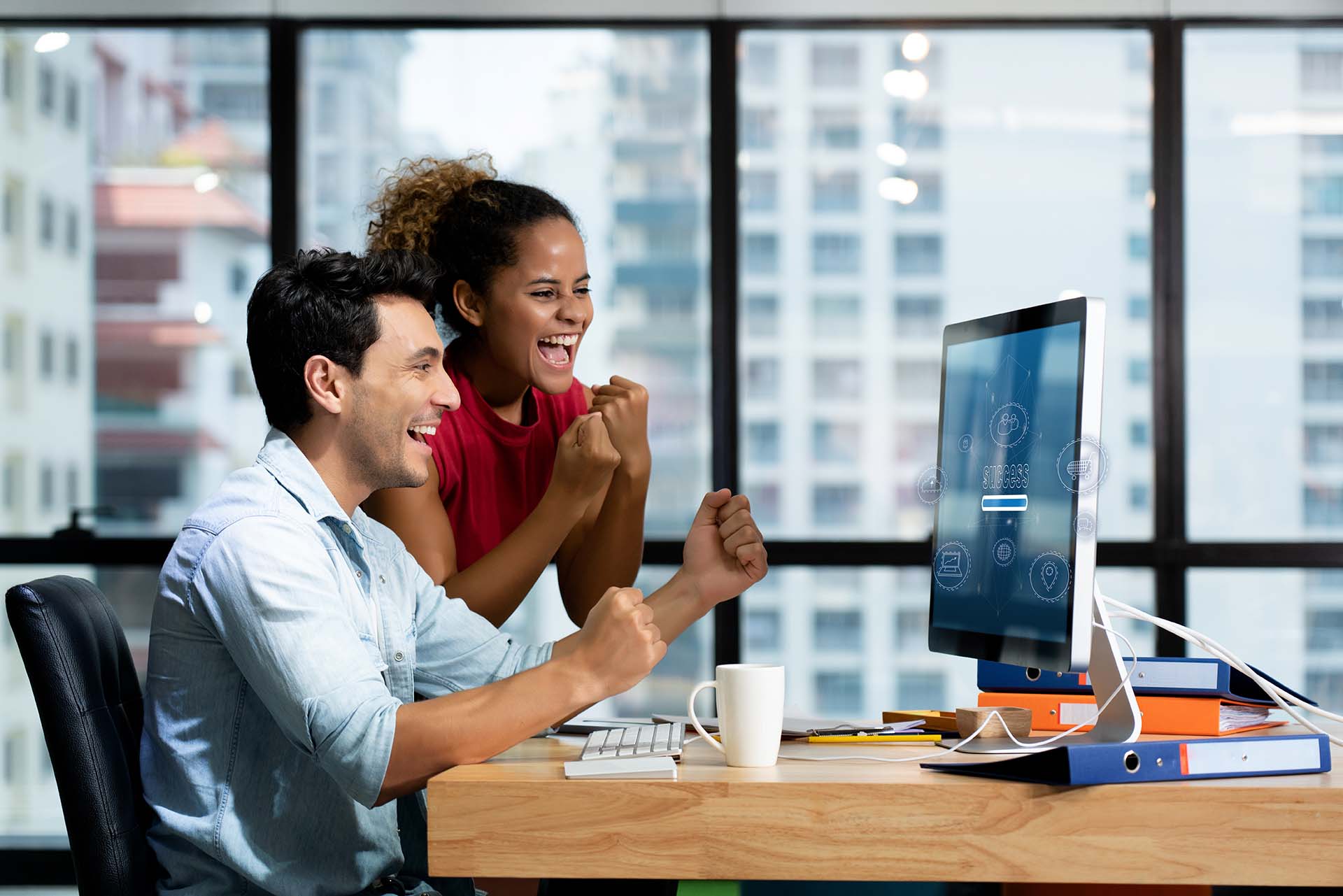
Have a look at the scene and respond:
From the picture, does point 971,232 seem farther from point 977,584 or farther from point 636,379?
point 977,584

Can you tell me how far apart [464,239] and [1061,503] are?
1135 mm

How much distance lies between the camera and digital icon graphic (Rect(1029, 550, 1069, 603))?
1.16 m

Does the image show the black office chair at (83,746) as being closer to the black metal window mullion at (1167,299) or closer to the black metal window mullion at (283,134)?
the black metal window mullion at (283,134)

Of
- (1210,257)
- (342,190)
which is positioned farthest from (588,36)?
(1210,257)

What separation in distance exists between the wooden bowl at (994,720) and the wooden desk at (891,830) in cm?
25

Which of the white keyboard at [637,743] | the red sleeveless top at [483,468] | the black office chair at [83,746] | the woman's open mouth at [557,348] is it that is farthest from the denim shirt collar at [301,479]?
the woman's open mouth at [557,348]

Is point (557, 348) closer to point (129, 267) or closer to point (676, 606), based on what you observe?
point (676, 606)

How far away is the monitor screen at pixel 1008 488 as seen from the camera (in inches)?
46.3

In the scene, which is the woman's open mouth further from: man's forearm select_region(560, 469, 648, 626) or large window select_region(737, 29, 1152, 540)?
large window select_region(737, 29, 1152, 540)

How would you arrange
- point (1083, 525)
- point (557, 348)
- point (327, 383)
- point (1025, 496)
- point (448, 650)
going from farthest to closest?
1. point (557, 348)
2. point (448, 650)
3. point (327, 383)
4. point (1025, 496)
5. point (1083, 525)

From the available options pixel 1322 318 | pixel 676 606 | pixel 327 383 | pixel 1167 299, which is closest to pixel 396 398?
pixel 327 383

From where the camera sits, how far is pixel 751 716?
117 centimetres

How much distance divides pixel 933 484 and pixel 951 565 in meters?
0.11

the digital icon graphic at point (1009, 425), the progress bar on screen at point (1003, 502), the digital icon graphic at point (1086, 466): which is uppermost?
the digital icon graphic at point (1009, 425)
